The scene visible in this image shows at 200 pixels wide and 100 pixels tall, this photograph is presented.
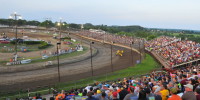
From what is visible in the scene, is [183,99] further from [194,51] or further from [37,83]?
[194,51]

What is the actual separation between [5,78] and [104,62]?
2147 centimetres

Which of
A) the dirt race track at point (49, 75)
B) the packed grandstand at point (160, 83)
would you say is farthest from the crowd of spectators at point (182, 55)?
the dirt race track at point (49, 75)

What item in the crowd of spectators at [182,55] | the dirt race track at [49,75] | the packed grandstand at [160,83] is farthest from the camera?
the crowd of spectators at [182,55]

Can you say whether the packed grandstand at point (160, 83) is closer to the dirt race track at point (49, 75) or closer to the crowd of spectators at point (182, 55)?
the crowd of spectators at point (182, 55)

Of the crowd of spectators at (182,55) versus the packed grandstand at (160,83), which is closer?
the packed grandstand at (160,83)

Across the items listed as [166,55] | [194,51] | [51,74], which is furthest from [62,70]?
[194,51]

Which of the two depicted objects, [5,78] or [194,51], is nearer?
[5,78]

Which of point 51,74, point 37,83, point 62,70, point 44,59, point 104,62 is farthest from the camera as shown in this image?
point 104,62

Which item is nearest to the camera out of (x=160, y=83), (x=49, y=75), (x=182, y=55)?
(x=160, y=83)

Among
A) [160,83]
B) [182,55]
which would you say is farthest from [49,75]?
[182,55]

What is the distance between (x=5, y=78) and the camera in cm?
2869

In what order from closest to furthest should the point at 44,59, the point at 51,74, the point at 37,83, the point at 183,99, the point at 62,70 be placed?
the point at 183,99 < the point at 37,83 < the point at 51,74 < the point at 62,70 < the point at 44,59

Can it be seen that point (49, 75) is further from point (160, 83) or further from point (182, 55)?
point (182, 55)

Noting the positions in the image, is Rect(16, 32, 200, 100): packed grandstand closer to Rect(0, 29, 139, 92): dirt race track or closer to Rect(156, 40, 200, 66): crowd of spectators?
Rect(156, 40, 200, 66): crowd of spectators
